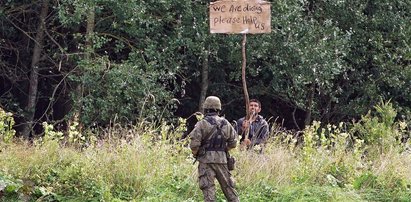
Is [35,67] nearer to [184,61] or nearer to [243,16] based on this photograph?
[184,61]

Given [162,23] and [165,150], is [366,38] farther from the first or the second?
[165,150]

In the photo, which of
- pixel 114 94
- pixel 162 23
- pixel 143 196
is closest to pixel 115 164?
pixel 143 196

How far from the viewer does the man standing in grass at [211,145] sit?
28.1ft

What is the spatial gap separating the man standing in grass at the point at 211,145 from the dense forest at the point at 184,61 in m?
4.96

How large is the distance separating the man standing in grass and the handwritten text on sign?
2.58 meters

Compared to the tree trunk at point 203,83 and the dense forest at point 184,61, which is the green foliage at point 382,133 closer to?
the dense forest at point 184,61

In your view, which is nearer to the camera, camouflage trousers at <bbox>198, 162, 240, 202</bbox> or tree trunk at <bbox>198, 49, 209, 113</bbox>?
camouflage trousers at <bbox>198, 162, 240, 202</bbox>

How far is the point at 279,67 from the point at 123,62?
3785 mm

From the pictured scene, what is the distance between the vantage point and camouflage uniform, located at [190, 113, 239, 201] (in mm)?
8555

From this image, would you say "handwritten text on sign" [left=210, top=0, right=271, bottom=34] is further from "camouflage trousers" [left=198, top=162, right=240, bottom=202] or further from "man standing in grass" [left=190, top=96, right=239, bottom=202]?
"camouflage trousers" [left=198, top=162, right=240, bottom=202]

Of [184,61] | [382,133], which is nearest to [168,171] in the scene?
[382,133]

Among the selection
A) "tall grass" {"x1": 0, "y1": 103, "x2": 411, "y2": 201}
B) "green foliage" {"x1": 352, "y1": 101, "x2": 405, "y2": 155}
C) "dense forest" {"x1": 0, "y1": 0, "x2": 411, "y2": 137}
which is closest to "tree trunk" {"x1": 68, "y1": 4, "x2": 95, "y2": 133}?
"dense forest" {"x1": 0, "y1": 0, "x2": 411, "y2": 137}

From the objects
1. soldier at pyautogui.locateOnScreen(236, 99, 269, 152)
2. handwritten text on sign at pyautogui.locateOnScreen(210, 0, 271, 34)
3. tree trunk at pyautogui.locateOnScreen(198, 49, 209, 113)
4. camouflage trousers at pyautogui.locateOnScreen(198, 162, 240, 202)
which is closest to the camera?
camouflage trousers at pyautogui.locateOnScreen(198, 162, 240, 202)

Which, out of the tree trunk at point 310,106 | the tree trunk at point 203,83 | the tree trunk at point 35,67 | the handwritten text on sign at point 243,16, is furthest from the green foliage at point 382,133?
the tree trunk at point 35,67
